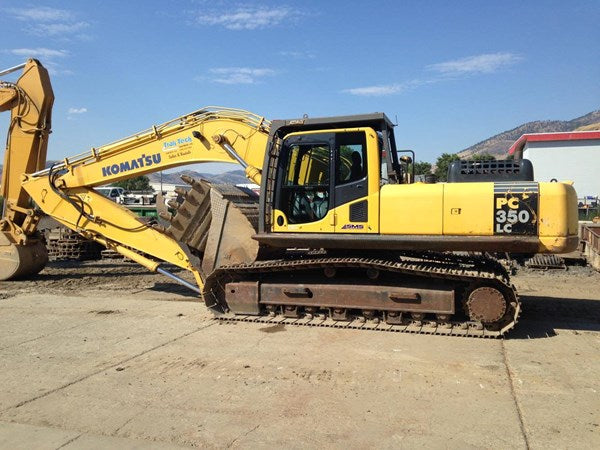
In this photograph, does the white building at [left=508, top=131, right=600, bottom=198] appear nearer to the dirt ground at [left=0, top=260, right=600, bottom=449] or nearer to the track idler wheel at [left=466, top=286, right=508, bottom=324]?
the dirt ground at [left=0, top=260, right=600, bottom=449]

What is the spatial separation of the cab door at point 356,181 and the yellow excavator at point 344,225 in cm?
1

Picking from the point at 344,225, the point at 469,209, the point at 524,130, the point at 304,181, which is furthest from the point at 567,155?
the point at 524,130

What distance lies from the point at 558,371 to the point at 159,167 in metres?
6.41

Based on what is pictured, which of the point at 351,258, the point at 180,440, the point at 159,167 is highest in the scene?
the point at 159,167

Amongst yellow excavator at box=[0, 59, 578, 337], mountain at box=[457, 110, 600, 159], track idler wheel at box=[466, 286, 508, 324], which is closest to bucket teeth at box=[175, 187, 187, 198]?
yellow excavator at box=[0, 59, 578, 337]

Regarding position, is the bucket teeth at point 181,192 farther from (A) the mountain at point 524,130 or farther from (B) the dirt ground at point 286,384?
(A) the mountain at point 524,130

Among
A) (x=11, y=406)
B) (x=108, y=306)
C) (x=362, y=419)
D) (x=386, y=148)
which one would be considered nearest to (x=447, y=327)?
(x=386, y=148)

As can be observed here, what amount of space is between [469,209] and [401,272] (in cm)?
114

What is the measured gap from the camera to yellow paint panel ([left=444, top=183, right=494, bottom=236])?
6.25m

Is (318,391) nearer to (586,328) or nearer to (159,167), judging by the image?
→ (586,328)

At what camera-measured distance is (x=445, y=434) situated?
3.82 meters

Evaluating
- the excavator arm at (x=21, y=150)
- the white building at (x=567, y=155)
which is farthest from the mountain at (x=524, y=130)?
the excavator arm at (x=21, y=150)

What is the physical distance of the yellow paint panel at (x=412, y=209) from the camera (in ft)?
21.0

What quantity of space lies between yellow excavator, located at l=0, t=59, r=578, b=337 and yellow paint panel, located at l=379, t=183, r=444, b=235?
0.01m
